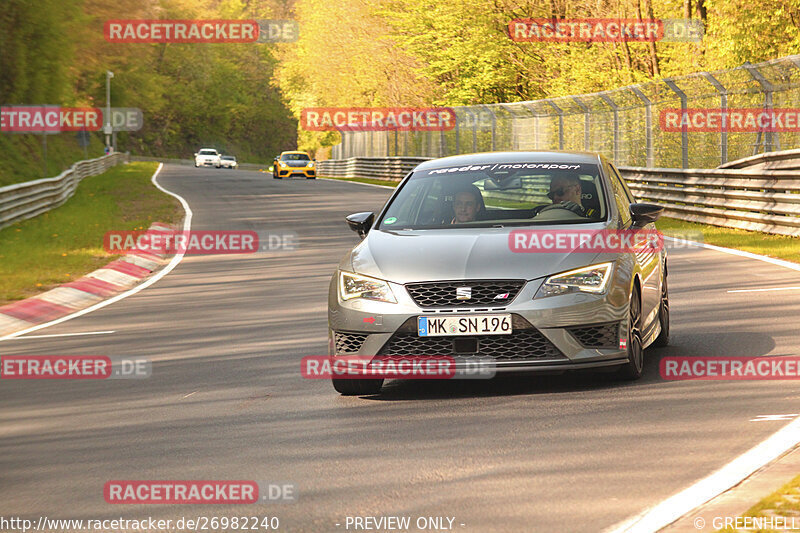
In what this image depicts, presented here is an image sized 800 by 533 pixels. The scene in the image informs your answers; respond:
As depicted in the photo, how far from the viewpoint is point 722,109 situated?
23.3 m

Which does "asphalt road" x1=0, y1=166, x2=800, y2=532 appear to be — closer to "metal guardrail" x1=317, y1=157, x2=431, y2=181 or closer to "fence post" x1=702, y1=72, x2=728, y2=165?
"fence post" x1=702, y1=72, x2=728, y2=165

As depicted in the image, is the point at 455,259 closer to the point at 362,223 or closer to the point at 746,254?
the point at 362,223

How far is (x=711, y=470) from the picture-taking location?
225 inches

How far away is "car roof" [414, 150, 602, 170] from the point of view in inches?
366

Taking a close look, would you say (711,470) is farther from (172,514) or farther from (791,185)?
(791,185)

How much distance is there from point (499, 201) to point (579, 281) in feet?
6.07

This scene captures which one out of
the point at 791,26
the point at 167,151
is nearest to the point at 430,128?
the point at 791,26

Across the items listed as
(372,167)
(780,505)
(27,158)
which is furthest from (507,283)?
(372,167)

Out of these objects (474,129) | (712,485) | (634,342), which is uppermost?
(474,129)

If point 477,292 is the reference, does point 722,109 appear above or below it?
above

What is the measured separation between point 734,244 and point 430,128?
32.0 m

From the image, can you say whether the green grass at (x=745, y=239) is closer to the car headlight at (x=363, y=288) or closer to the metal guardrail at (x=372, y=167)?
the car headlight at (x=363, y=288)

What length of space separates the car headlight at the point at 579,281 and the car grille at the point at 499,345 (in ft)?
0.89

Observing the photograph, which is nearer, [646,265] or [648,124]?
[646,265]
